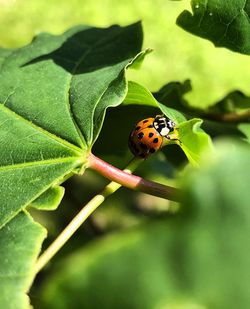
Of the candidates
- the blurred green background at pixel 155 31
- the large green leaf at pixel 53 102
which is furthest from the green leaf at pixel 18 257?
the blurred green background at pixel 155 31

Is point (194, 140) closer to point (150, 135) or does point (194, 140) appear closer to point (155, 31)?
point (150, 135)

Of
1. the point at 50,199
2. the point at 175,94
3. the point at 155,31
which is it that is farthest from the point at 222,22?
the point at 155,31

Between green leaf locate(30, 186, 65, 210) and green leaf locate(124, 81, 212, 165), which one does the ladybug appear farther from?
green leaf locate(30, 186, 65, 210)

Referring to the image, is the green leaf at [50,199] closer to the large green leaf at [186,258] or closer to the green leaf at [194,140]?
the green leaf at [194,140]

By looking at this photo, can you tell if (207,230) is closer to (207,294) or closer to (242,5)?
(207,294)

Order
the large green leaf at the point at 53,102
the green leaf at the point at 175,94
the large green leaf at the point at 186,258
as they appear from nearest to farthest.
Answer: the large green leaf at the point at 186,258 → the large green leaf at the point at 53,102 → the green leaf at the point at 175,94

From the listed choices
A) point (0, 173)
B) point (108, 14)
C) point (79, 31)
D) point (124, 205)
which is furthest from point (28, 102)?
point (124, 205)
